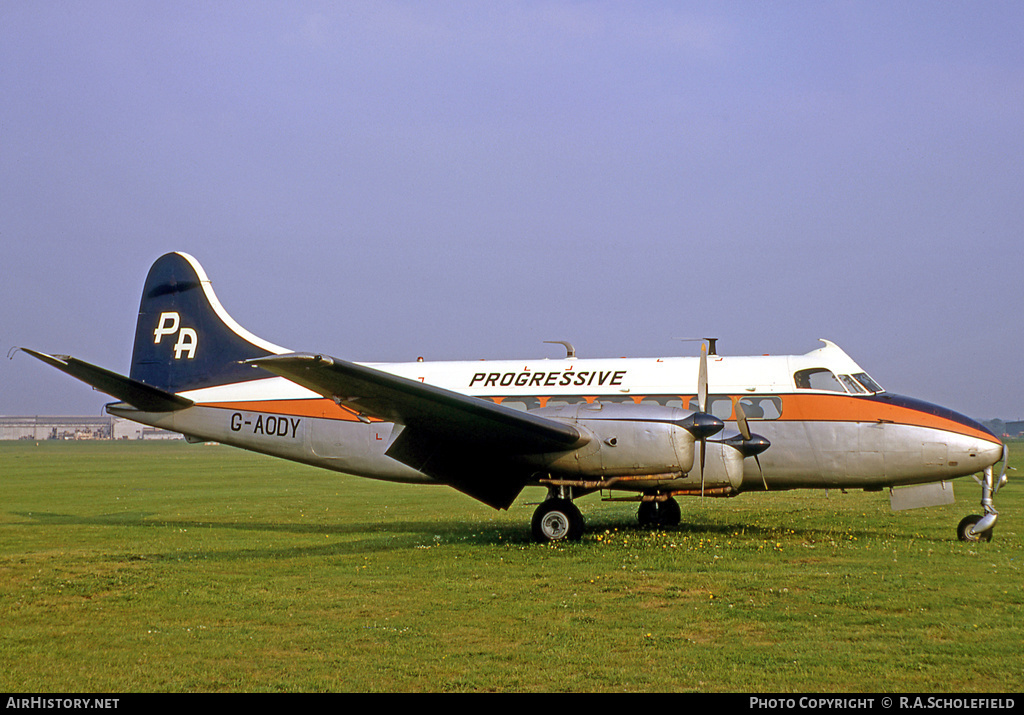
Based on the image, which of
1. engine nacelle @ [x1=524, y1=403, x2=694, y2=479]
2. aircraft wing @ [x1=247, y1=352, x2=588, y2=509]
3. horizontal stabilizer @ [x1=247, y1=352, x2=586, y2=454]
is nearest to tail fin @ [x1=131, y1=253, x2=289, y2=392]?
aircraft wing @ [x1=247, y1=352, x2=588, y2=509]

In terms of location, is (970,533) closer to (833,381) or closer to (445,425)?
(833,381)

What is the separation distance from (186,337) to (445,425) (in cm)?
779

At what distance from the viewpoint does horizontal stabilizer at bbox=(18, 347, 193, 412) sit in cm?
1455

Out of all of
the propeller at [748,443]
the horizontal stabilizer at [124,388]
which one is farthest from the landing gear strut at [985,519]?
the horizontal stabilizer at [124,388]

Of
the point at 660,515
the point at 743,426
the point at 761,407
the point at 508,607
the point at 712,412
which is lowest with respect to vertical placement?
the point at 508,607

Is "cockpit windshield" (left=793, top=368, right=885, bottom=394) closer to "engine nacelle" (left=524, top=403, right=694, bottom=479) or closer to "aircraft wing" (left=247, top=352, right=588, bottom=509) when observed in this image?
"engine nacelle" (left=524, top=403, right=694, bottom=479)

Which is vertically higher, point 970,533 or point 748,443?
point 748,443

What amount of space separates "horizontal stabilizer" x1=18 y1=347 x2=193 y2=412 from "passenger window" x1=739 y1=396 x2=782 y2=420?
34.7 feet

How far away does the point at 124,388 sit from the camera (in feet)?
53.9

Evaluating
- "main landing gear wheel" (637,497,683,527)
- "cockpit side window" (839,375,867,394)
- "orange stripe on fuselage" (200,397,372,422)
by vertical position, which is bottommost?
"main landing gear wheel" (637,497,683,527)

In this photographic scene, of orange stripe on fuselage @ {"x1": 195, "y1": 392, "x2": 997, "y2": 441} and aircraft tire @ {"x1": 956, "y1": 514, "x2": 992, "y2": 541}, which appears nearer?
aircraft tire @ {"x1": 956, "y1": 514, "x2": 992, "y2": 541}

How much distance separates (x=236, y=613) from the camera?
30.0 ft

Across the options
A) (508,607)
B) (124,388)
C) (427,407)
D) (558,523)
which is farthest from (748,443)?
(124,388)

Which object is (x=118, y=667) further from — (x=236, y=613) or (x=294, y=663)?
(x=236, y=613)
